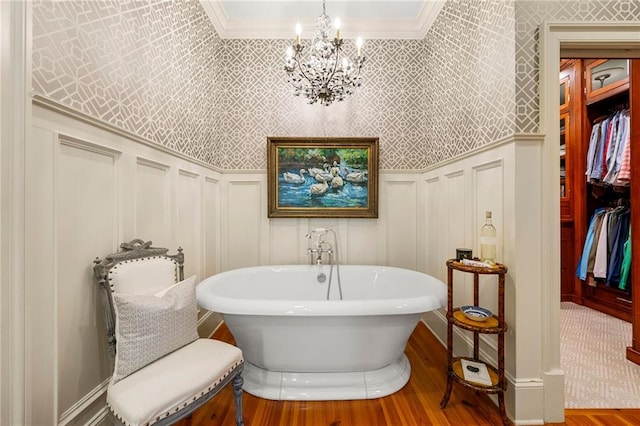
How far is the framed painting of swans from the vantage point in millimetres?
2645

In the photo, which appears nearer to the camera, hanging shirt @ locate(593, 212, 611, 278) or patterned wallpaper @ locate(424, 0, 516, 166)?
patterned wallpaper @ locate(424, 0, 516, 166)

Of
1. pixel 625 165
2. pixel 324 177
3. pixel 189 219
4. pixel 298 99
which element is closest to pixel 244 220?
pixel 189 219

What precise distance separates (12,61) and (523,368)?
8.80 feet

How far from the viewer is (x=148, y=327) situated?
115 cm

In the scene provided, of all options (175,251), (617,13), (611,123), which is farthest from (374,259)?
(611,123)

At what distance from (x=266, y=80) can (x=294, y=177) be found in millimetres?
1035

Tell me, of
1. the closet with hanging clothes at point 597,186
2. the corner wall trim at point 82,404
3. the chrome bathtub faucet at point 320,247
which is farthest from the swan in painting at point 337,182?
the closet with hanging clothes at point 597,186

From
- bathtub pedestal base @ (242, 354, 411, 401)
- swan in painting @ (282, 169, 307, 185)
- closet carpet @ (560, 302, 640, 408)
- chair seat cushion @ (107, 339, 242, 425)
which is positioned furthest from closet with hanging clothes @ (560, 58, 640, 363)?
chair seat cushion @ (107, 339, 242, 425)

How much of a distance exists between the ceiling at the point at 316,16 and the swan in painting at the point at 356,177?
1383 mm

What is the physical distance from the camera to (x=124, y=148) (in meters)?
1.41

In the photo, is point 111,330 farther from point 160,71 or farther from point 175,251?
point 160,71

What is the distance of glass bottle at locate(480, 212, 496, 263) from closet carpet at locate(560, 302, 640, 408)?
98 centimetres

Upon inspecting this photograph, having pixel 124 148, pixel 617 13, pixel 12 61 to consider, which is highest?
pixel 617 13

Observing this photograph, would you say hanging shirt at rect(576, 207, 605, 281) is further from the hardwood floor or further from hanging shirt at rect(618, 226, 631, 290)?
the hardwood floor
